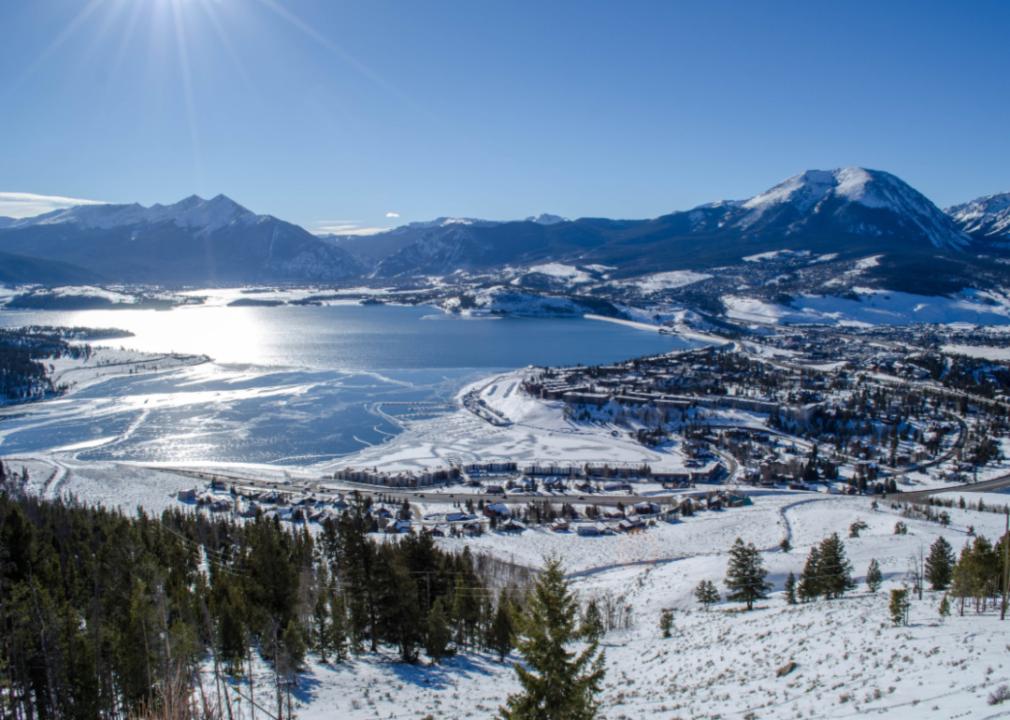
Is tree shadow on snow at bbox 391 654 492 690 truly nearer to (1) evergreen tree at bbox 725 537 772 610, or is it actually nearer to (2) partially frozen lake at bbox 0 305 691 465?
(1) evergreen tree at bbox 725 537 772 610

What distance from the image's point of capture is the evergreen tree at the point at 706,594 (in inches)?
1019

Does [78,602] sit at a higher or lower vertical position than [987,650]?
lower

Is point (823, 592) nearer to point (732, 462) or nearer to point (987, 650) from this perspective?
point (987, 650)

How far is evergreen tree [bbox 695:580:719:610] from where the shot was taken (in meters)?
25.9

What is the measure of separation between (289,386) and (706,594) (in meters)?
63.1

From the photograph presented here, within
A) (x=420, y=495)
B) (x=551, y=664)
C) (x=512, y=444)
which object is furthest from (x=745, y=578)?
(x=512, y=444)

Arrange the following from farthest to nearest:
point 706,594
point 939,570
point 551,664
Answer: point 706,594
point 939,570
point 551,664

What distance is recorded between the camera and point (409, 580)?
21250 millimetres

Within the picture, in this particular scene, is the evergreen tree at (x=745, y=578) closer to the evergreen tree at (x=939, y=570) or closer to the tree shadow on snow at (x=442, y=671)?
the evergreen tree at (x=939, y=570)

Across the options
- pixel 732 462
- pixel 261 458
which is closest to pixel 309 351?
pixel 261 458

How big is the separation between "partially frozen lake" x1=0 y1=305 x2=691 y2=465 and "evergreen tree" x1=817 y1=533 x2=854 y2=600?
1504 inches

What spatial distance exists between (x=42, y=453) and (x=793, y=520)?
5559cm

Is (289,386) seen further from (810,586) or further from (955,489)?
(810,586)

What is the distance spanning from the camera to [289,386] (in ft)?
261
